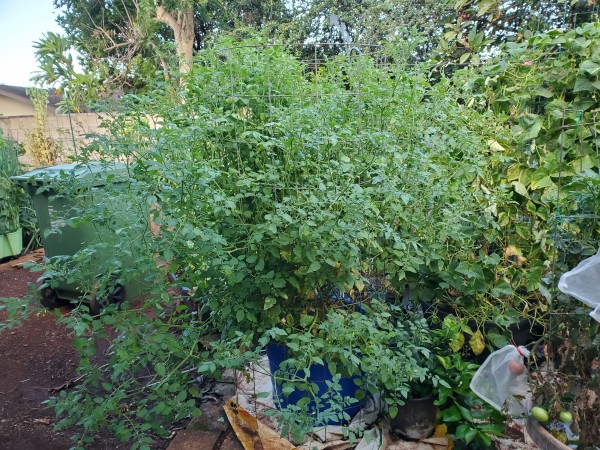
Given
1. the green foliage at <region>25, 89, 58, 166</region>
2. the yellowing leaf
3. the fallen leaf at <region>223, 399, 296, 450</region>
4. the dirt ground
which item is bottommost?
the dirt ground

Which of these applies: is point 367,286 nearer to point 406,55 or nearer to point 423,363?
point 423,363

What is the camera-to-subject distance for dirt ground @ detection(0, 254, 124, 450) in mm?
2523

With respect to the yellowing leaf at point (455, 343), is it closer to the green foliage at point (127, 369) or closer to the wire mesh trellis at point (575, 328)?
the wire mesh trellis at point (575, 328)

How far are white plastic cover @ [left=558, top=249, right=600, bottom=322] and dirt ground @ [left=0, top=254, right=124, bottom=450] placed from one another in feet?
6.55

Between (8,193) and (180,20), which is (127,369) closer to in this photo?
(8,193)

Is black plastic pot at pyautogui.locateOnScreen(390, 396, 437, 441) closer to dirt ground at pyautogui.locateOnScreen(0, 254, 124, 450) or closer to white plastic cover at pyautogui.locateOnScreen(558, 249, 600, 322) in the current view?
white plastic cover at pyautogui.locateOnScreen(558, 249, 600, 322)

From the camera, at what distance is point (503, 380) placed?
6.40 ft

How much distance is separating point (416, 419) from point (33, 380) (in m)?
2.41

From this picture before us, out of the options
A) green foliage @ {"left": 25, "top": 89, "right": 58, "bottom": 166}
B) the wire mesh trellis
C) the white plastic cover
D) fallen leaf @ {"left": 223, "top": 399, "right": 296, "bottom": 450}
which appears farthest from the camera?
green foliage @ {"left": 25, "top": 89, "right": 58, "bottom": 166}

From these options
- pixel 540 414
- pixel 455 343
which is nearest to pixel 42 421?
pixel 455 343

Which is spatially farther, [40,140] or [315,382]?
[40,140]

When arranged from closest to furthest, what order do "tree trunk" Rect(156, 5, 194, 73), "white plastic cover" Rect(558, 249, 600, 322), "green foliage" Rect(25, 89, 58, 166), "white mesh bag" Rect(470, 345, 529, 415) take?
"white plastic cover" Rect(558, 249, 600, 322) → "white mesh bag" Rect(470, 345, 529, 415) → "green foliage" Rect(25, 89, 58, 166) → "tree trunk" Rect(156, 5, 194, 73)

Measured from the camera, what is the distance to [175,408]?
2.06 m

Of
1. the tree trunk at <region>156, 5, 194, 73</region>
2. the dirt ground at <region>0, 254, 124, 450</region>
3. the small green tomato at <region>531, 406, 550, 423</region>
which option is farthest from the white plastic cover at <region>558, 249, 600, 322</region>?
the tree trunk at <region>156, 5, 194, 73</region>
